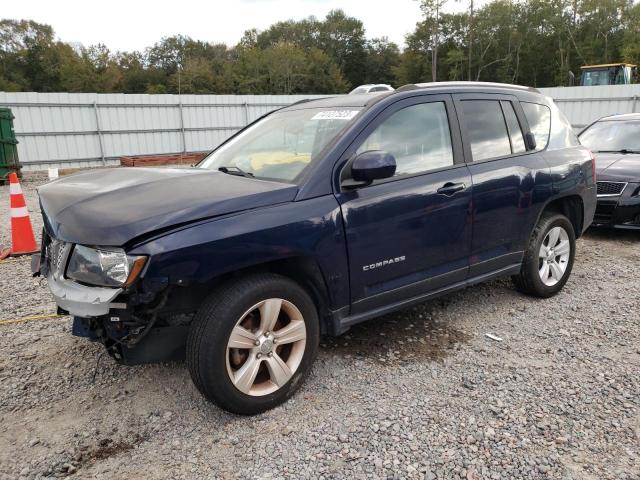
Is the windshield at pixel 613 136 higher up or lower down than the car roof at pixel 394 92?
lower down

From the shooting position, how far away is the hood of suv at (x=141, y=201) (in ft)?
8.09

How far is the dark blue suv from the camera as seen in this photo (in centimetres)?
250

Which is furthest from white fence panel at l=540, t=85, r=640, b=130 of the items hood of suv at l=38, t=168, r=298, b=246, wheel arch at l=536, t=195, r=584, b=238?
hood of suv at l=38, t=168, r=298, b=246

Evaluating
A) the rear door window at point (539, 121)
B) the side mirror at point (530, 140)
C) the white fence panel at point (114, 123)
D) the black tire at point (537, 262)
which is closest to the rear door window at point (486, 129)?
the side mirror at point (530, 140)

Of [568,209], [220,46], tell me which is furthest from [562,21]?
[568,209]

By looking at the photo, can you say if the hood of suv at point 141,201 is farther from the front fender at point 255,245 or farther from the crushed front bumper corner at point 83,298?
the crushed front bumper corner at point 83,298

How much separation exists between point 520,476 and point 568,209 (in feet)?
10.2

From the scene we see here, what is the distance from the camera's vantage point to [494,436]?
2615mm

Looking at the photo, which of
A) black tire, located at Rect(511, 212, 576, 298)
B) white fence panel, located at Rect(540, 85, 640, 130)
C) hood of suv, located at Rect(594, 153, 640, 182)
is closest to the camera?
black tire, located at Rect(511, 212, 576, 298)

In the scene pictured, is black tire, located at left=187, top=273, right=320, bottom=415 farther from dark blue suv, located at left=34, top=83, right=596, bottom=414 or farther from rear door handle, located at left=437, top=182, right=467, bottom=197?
rear door handle, located at left=437, top=182, right=467, bottom=197

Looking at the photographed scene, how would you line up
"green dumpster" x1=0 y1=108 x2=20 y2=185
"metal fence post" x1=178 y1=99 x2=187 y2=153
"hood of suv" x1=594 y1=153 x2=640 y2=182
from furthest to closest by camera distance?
"metal fence post" x1=178 y1=99 x2=187 y2=153, "green dumpster" x1=0 y1=108 x2=20 y2=185, "hood of suv" x1=594 y1=153 x2=640 y2=182

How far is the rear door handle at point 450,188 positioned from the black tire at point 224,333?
131cm

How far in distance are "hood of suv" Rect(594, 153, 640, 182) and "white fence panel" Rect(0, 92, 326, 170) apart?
8.14 metres

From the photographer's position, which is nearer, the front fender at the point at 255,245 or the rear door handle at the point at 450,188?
the front fender at the point at 255,245
